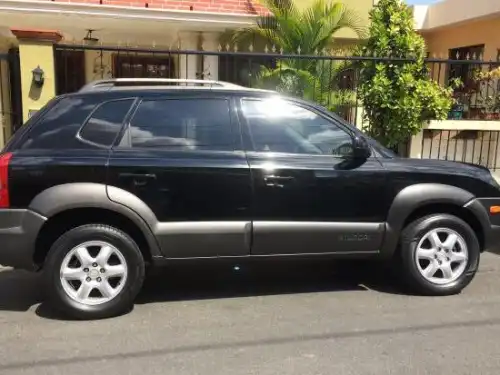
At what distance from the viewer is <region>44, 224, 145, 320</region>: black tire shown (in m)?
4.12

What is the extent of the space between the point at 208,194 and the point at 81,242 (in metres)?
1.02

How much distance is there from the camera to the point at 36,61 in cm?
748

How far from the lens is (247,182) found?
4352mm

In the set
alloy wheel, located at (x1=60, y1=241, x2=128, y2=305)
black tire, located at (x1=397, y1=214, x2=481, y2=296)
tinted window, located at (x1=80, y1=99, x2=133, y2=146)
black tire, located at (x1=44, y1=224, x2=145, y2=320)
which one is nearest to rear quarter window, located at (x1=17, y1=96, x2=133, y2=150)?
tinted window, located at (x1=80, y1=99, x2=133, y2=146)

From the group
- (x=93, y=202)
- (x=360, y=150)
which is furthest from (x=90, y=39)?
(x=360, y=150)

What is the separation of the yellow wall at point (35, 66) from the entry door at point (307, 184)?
161 inches

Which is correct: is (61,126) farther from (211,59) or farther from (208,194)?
(211,59)

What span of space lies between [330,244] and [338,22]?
6393 mm

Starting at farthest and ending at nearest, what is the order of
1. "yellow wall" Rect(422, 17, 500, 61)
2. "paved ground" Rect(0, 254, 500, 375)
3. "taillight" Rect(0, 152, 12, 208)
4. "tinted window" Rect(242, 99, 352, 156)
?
"yellow wall" Rect(422, 17, 500, 61), "tinted window" Rect(242, 99, 352, 156), "taillight" Rect(0, 152, 12, 208), "paved ground" Rect(0, 254, 500, 375)

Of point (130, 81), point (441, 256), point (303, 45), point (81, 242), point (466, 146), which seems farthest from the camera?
point (466, 146)

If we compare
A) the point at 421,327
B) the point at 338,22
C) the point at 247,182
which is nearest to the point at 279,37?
the point at 338,22

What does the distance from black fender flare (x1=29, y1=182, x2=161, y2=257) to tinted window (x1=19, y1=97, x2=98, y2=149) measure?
36 cm

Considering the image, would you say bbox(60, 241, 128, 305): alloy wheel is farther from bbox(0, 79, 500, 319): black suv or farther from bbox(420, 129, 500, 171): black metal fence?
bbox(420, 129, 500, 171): black metal fence

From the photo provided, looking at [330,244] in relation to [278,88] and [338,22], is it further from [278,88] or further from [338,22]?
[338,22]
